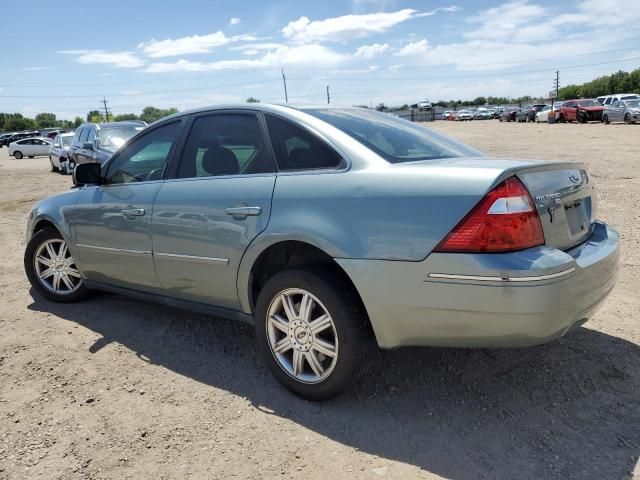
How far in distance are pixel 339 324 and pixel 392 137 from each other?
4.11ft

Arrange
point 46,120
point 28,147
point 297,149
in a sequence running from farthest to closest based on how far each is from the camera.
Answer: point 46,120, point 28,147, point 297,149

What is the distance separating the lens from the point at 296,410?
306cm

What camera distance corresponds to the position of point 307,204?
2965mm

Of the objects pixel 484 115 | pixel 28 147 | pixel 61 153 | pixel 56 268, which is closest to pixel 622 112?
pixel 61 153

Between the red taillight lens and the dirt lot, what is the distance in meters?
0.98

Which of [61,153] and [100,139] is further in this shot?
[61,153]

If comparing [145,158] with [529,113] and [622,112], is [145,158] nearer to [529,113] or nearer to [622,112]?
[622,112]

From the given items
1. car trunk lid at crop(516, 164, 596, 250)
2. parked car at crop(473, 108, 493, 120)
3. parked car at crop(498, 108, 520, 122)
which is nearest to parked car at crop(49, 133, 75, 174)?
car trunk lid at crop(516, 164, 596, 250)

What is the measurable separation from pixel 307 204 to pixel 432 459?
4.66ft

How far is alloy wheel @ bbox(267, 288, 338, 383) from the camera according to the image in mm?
2984

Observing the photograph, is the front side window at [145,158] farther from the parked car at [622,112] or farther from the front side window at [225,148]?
the parked car at [622,112]

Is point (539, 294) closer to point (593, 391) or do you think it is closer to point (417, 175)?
point (417, 175)

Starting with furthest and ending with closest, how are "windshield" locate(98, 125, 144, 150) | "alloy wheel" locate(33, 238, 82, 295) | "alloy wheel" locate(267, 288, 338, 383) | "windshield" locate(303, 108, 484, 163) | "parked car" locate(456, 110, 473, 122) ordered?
1. "parked car" locate(456, 110, 473, 122)
2. "windshield" locate(98, 125, 144, 150)
3. "alloy wheel" locate(33, 238, 82, 295)
4. "windshield" locate(303, 108, 484, 163)
5. "alloy wheel" locate(267, 288, 338, 383)

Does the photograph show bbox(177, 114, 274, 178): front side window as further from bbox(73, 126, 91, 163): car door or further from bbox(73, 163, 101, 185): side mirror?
bbox(73, 126, 91, 163): car door
